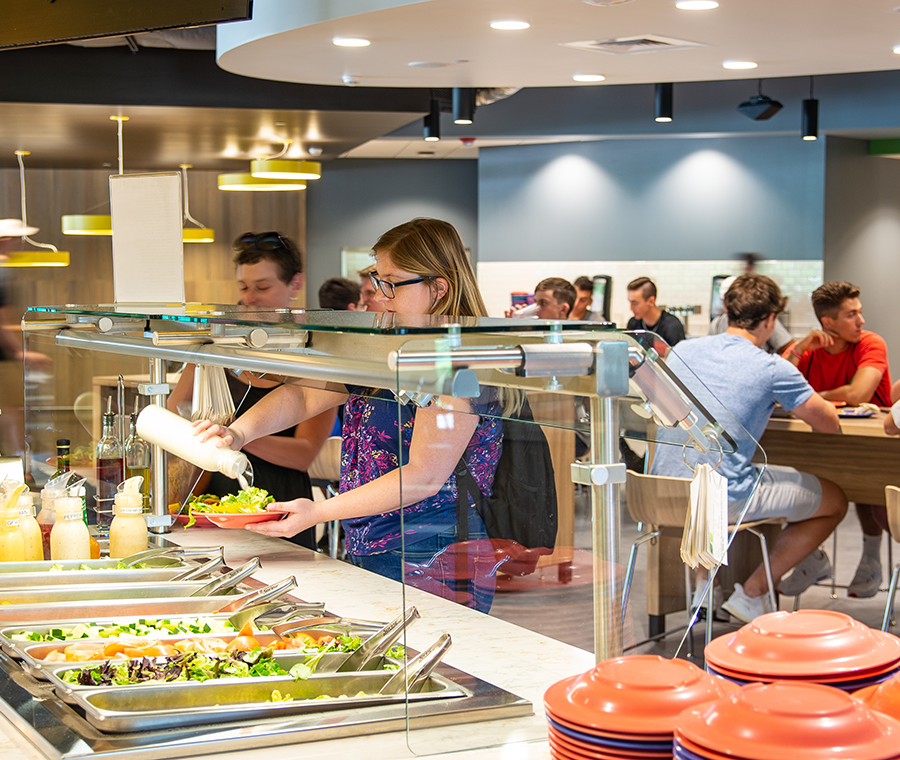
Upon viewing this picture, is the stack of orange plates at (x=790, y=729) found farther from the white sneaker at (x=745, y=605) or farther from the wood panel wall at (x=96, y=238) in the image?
the wood panel wall at (x=96, y=238)

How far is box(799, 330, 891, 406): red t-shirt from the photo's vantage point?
17.7 ft

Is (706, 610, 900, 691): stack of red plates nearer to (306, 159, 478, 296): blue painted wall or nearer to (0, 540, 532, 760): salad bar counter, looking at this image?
(0, 540, 532, 760): salad bar counter

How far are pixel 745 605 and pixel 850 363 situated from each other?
1778 millimetres

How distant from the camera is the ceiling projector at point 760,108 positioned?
7.27m

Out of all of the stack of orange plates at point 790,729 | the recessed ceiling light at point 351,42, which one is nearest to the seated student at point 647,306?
the recessed ceiling light at point 351,42

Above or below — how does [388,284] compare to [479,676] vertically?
above

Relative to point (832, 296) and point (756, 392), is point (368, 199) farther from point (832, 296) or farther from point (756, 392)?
point (756, 392)

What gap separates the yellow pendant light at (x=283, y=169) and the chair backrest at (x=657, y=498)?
631 cm

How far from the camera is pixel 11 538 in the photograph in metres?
2.17

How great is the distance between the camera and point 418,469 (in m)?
1.21

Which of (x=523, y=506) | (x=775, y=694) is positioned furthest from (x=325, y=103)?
(x=775, y=694)

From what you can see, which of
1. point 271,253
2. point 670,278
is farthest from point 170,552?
point 670,278

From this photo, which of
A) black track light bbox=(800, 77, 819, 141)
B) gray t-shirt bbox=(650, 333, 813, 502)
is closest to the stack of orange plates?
gray t-shirt bbox=(650, 333, 813, 502)

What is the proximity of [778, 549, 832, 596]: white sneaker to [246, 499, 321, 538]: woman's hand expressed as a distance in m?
3.24
